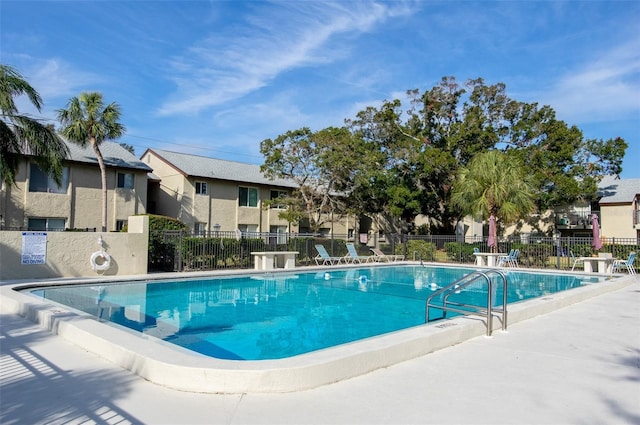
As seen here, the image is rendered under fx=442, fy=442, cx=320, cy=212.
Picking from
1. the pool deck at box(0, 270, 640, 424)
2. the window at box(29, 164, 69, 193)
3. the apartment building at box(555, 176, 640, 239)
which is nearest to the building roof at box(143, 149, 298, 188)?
the window at box(29, 164, 69, 193)

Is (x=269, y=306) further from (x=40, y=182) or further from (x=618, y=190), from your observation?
(x=618, y=190)

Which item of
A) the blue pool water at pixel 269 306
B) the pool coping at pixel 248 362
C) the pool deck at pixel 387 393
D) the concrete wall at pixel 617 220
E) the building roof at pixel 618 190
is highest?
the building roof at pixel 618 190

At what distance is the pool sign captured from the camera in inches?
538

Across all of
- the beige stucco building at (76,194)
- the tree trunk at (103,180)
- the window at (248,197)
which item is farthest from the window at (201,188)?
the tree trunk at (103,180)

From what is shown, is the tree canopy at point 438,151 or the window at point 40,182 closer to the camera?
the window at point 40,182

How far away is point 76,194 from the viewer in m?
23.8

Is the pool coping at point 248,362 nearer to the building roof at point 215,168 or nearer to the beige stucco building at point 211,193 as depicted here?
the beige stucco building at point 211,193

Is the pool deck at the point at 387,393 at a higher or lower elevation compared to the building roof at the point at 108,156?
lower

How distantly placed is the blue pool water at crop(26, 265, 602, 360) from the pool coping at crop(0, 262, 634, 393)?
1759 millimetres

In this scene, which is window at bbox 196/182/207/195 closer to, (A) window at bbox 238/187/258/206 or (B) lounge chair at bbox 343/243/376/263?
(A) window at bbox 238/187/258/206

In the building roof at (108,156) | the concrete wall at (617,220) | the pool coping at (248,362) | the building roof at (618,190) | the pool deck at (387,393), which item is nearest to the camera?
the pool deck at (387,393)

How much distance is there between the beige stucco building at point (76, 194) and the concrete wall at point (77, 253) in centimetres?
762

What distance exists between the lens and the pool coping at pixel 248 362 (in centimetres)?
431

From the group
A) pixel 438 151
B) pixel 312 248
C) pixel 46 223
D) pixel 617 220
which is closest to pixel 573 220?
pixel 617 220
